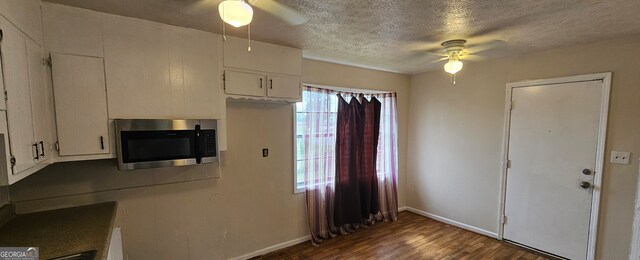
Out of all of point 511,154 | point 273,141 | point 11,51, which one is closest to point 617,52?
point 511,154

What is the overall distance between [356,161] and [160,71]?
2.57 metres

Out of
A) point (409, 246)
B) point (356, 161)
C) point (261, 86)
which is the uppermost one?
point (261, 86)

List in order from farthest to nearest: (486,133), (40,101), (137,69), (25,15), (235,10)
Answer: (486,133)
(137,69)
(40,101)
(25,15)
(235,10)

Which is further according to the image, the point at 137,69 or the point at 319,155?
the point at 319,155

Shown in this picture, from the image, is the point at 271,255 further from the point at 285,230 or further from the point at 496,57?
the point at 496,57

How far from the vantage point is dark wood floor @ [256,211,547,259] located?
301cm

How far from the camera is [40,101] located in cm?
158

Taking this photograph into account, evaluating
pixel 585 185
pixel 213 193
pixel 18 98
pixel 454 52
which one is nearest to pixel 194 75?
pixel 18 98

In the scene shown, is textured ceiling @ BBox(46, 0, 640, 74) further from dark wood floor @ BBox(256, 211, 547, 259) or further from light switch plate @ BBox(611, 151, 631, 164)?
dark wood floor @ BBox(256, 211, 547, 259)

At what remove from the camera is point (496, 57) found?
322 centimetres

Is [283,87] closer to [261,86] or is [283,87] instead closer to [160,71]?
[261,86]

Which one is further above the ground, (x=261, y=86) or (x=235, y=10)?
(x=235, y=10)

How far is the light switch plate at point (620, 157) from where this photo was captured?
2.46 meters

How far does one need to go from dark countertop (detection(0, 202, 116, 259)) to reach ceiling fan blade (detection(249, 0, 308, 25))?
170 centimetres
